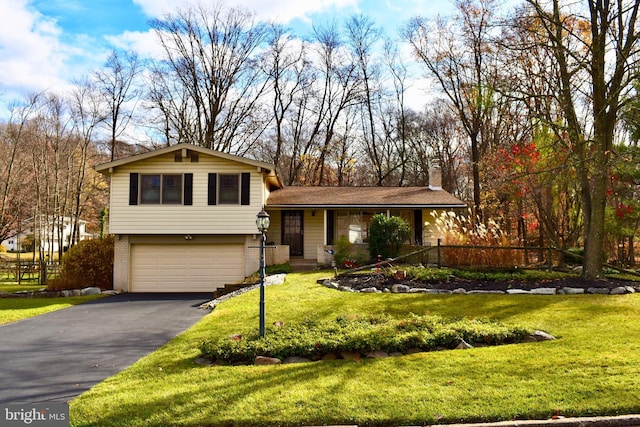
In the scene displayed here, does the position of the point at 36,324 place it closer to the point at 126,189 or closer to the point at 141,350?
the point at 141,350

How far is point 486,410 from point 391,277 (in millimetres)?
7932

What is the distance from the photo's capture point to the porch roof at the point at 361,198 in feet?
58.6

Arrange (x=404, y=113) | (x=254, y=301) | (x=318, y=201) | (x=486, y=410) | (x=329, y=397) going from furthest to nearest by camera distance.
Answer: (x=404, y=113) → (x=318, y=201) → (x=254, y=301) → (x=329, y=397) → (x=486, y=410)

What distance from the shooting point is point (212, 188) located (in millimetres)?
16484

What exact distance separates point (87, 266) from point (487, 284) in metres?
14.6

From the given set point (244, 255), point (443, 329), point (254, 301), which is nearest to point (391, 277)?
point (254, 301)

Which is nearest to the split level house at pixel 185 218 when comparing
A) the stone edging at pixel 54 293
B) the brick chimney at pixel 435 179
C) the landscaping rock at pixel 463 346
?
the stone edging at pixel 54 293

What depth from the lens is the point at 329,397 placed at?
4.68m

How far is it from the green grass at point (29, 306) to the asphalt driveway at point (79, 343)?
500mm

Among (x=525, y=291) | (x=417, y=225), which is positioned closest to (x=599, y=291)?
(x=525, y=291)

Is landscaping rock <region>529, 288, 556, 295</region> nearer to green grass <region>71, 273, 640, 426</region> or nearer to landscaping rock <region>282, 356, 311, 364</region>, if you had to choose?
green grass <region>71, 273, 640, 426</region>

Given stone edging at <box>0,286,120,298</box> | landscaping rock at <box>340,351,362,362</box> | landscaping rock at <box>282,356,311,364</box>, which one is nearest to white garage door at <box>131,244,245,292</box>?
stone edging at <box>0,286,120,298</box>

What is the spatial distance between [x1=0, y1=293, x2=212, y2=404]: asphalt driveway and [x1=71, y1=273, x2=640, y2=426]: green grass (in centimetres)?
50

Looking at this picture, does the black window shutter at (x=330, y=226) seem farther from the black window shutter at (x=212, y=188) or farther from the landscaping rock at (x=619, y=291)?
the landscaping rock at (x=619, y=291)
